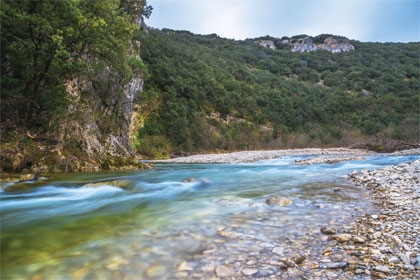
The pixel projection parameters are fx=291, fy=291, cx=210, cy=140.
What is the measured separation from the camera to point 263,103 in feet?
197

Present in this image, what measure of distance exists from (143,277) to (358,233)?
109 inches

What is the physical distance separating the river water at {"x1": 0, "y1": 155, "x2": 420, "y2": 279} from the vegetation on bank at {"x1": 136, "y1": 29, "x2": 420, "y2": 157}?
83.1 ft

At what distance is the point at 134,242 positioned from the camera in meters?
3.66

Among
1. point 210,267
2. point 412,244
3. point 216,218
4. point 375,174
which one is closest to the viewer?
point 210,267

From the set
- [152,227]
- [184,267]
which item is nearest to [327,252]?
[184,267]

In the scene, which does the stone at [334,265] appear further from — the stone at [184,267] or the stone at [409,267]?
the stone at [184,267]

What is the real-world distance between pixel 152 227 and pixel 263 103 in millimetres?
57640

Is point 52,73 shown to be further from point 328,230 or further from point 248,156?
point 248,156

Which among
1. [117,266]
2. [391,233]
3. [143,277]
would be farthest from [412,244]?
[117,266]

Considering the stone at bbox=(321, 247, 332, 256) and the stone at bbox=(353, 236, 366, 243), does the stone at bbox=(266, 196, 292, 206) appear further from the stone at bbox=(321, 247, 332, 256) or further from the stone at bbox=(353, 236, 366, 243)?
the stone at bbox=(321, 247, 332, 256)

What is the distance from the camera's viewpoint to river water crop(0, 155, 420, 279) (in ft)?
9.89

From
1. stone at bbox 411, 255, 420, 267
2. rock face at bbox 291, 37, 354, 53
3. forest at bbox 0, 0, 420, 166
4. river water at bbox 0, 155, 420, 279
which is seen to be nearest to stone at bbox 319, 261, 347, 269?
river water at bbox 0, 155, 420, 279

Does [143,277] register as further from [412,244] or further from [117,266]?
[412,244]

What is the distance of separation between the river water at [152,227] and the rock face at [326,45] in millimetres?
122008
